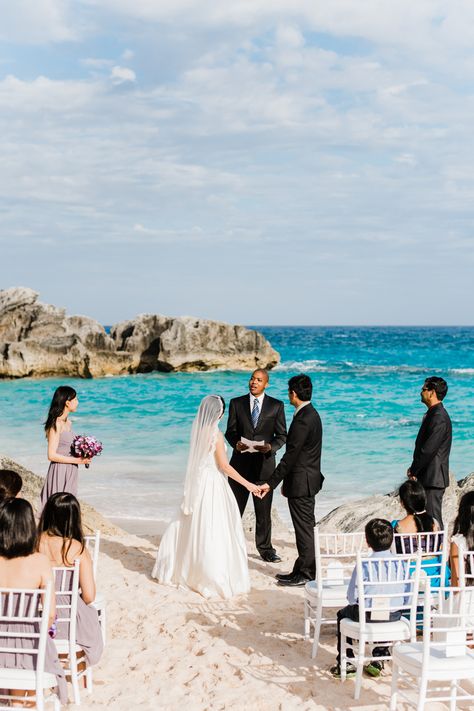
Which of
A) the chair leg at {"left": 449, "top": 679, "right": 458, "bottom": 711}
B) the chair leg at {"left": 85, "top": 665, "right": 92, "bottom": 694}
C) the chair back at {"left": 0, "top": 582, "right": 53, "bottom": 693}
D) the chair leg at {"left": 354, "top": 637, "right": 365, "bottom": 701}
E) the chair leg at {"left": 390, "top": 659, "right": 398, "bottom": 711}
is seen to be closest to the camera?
the chair back at {"left": 0, "top": 582, "right": 53, "bottom": 693}

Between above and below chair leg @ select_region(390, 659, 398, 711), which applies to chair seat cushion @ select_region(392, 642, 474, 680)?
above

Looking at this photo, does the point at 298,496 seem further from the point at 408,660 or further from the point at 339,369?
the point at 339,369

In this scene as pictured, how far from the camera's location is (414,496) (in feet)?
20.1

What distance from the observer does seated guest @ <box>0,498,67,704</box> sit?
14.0 feet

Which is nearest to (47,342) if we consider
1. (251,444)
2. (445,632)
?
(251,444)

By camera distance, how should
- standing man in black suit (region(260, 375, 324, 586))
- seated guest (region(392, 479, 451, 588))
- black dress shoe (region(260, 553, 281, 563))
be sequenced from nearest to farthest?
seated guest (region(392, 479, 451, 588)), standing man in black suit (region(260, 375, 324, 586)), black dress shoe (region(260, 553, 281, 563))

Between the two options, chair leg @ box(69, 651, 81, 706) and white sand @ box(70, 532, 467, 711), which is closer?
chair leg @ box(69, 651, 81, 706)

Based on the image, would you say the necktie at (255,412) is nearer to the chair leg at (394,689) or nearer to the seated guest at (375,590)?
the seated guest at (375,590)

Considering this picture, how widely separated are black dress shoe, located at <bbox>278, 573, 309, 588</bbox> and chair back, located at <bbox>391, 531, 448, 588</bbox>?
1.80 metres

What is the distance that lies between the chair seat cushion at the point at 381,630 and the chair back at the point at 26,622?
6.67 feet

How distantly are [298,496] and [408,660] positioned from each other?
3055mm

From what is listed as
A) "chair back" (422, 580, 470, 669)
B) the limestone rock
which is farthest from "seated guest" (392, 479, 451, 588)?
the limestone rock

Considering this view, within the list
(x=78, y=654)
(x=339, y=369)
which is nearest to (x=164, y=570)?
(x=78, y=654)

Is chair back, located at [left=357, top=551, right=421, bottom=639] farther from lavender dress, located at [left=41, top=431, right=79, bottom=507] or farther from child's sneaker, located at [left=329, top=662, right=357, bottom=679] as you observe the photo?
lavender dress, located at [left=41, top=431, right=79, bottom=507]
